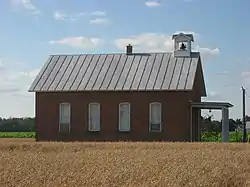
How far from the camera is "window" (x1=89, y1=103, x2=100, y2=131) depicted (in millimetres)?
46500

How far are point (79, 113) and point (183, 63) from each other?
340 inches

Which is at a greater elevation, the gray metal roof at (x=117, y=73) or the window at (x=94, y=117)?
the gray metal roof at (x=117, y=73)

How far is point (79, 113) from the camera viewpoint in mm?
46812

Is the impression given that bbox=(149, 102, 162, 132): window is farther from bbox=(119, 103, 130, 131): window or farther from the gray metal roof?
bbox=(119, 103, 130, 131): window

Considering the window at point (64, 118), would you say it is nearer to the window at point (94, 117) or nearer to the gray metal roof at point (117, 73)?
the gray metal roof at point (117, 73)

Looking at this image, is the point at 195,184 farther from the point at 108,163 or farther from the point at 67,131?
the point at 67,131

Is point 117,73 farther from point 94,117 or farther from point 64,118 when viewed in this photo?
point 64,118

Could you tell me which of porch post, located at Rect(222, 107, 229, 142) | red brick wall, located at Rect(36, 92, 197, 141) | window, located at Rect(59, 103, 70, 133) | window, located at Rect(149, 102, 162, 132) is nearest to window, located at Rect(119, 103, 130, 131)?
red brick wall, located at Rect(36, 92, 197, 141)

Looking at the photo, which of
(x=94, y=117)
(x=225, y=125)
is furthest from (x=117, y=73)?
(x=225, y=125)

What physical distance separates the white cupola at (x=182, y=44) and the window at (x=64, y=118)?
925cm

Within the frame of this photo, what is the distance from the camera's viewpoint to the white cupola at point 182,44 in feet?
156

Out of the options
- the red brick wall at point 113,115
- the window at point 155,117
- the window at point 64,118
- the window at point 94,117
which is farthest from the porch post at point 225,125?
the window at point 64,118

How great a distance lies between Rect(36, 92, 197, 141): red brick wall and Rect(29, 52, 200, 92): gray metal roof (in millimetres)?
580

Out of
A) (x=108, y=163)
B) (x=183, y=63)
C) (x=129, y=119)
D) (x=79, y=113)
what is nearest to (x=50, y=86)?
(x=79, y=113)
